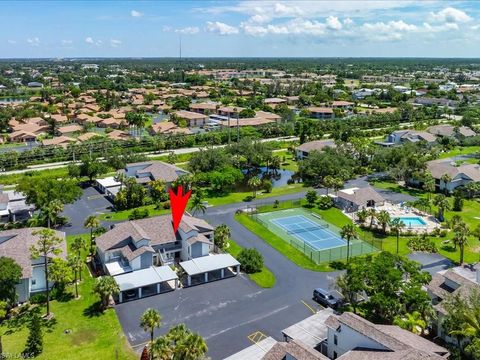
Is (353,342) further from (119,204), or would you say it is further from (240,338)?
(119,204)

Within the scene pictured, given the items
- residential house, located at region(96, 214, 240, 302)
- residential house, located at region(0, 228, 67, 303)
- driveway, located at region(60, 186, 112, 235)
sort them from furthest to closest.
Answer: driveway, located at region(60, 186, 112, 235) < residential house, located at region(96, 214, 240, 302) < residential house, located at region(0, 228, 67, 303)

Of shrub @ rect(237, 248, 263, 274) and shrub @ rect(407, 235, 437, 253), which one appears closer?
shrub @ rect(237, 248, 263, 274)

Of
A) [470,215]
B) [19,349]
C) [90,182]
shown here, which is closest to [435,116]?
[470,215]

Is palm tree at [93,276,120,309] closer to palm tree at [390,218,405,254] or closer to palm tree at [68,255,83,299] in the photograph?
palm tree at [68,255,83,299]

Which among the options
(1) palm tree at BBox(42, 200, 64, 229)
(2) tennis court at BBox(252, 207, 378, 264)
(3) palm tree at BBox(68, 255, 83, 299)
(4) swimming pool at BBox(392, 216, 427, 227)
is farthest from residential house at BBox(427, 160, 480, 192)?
(1) palm tree at BBox(42, 200, 64, 229)

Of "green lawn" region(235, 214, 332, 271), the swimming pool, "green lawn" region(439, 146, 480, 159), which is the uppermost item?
"green lawn" region(439, 146, 480, 159)

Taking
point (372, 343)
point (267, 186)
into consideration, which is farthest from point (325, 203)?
point (372, 343)

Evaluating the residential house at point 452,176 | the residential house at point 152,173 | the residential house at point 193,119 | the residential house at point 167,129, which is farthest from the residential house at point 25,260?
the residential house at point 193,119
